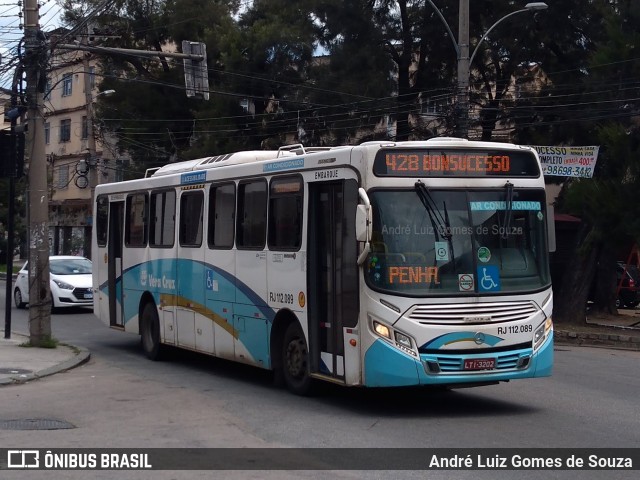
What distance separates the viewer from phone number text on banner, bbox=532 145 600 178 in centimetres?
2091

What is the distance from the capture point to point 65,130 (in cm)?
6147

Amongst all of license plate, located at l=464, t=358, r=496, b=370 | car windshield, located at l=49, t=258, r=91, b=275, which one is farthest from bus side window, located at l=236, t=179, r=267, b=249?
car windshield, located at l=49, t=258, r=91, b=275

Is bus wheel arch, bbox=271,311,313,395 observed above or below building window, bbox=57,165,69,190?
below

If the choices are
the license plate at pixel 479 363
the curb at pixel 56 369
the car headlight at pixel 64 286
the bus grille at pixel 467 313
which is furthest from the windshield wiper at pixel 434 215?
the car headlight at pixel 64 286

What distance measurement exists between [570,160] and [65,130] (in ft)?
153

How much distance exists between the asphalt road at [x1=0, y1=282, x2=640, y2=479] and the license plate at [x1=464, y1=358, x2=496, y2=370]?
59 centimetres

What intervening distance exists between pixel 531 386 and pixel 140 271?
7542mm

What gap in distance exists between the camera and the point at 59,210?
205 ft

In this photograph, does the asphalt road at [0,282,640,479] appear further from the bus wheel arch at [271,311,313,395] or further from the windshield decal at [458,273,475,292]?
the windshield decal at [458,273,475,292]

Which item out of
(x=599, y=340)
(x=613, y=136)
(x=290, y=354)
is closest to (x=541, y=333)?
(x=290, y=354)

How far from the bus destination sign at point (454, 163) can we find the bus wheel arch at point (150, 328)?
7099mm

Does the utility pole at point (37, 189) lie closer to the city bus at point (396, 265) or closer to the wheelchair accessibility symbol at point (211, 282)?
the wheelchair accessibility symbol at point (211, 282)

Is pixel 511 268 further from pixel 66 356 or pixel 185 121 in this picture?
pixel 185 121

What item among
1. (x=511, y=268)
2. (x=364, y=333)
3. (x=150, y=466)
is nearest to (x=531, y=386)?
(x=511, y=268)
